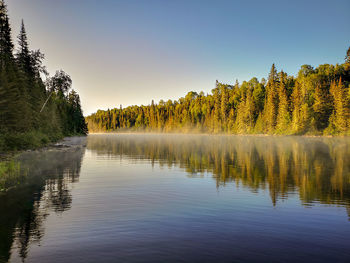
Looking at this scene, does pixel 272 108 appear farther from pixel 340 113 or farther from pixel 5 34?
pixel 5 34

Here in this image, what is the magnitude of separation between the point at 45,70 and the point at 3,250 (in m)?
79.5

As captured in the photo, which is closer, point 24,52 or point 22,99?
point 22,99

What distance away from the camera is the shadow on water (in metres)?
8.81

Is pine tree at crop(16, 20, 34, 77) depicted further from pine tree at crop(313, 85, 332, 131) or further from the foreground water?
pine tree at crop(313, 85, 332, 131)

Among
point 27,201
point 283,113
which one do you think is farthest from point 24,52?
point 283,113

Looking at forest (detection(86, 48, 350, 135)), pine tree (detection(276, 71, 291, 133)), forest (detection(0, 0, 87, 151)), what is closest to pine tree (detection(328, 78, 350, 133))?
forest (detection(86, 48, 350, 135))

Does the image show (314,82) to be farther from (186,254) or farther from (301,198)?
(186,254)

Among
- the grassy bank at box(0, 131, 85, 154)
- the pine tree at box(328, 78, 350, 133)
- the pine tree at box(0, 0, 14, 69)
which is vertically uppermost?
the pine tree at box(0, 0, 14, 69)

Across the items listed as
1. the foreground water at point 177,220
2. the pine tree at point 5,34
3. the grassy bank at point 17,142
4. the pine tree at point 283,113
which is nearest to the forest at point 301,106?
the pine tree at point 283,113

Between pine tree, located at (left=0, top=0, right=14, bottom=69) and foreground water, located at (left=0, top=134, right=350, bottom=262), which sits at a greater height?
pine tree, located at (left=0, top=0, right=14, bottom=69)

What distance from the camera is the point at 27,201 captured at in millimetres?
13617

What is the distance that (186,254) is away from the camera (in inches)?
303

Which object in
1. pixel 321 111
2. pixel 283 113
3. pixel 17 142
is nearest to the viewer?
pixel 17 142

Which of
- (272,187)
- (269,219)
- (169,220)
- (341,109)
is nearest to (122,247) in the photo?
(169,220)
